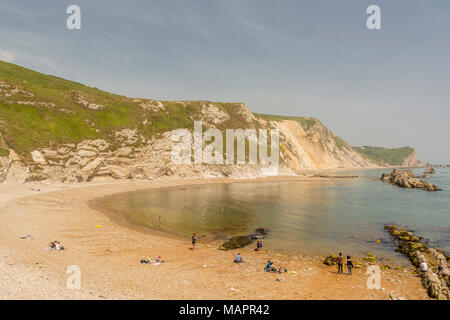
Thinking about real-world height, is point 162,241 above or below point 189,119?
below

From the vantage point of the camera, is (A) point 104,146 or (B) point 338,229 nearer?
(B) point 338,229

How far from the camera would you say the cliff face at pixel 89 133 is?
58375 millimetres

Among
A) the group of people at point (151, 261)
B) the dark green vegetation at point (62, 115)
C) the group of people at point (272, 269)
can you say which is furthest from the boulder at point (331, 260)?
the dark green vegetation at point (62, 115)

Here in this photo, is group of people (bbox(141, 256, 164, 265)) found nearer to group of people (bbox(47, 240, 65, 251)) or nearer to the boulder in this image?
group of people (bbox(47, 240, 65, 251))

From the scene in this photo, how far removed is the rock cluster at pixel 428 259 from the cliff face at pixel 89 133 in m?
63.7

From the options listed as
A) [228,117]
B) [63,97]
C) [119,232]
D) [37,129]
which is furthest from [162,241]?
[228,117]

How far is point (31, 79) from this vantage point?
344 ft

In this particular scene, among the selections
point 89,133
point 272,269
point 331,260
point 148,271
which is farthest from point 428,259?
point 89,133

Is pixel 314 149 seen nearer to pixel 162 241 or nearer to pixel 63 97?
pixel 63 97

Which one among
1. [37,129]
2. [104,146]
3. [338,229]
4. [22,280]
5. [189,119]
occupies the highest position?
[189,119]

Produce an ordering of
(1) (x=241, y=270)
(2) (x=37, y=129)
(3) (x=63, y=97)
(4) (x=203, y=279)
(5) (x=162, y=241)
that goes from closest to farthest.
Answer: (4) (x=203, y=279)
(1) (x=241, y=270)
(5) (x=162, y=241)
(2) (x=37, y=129)
(3) (x=63, y=97)

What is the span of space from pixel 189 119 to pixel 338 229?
82.7 meters

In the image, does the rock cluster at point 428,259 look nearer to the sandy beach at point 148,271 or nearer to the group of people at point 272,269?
the sandy beach at point 148,271

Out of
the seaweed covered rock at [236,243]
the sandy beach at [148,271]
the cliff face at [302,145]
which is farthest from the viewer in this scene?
the cliff face at [302,145]
